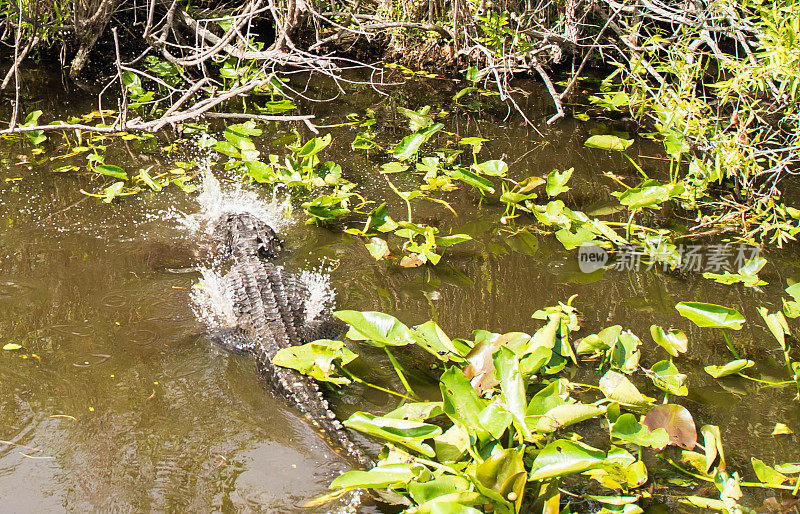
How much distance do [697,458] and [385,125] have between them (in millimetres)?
3658

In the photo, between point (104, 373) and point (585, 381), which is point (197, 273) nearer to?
point (104, 373)

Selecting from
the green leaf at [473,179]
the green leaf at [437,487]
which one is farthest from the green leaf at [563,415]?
the green leaf at [473,179]

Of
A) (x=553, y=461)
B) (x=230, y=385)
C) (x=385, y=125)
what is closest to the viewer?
(x=553, y=461)

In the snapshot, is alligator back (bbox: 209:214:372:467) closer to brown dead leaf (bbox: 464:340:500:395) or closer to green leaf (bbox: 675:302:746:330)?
brown dead leaf (bbox: 464:340:500:395)

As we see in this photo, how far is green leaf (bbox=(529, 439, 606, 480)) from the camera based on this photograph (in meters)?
2.00

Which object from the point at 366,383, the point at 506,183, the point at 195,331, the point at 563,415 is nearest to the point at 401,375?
the point at 366,383

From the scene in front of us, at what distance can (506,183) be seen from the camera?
4.49m

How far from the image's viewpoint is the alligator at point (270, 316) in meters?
2.61

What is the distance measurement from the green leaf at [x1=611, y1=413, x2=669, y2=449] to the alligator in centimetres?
84

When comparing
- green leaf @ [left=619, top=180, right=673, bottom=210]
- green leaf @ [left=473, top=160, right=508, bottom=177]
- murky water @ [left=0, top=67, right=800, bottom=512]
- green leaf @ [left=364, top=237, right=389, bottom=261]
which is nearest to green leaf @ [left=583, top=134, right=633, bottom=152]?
murky water @ [left=0, top=67, right=800, bottom=512]

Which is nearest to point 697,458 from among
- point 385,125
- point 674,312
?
point 674,312

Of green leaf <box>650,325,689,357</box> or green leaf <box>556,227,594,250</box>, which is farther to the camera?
green leaf <box>556,227,594,250</box>

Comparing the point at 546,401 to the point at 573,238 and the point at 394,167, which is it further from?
the point at 394,167

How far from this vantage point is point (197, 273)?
11.8 ft
